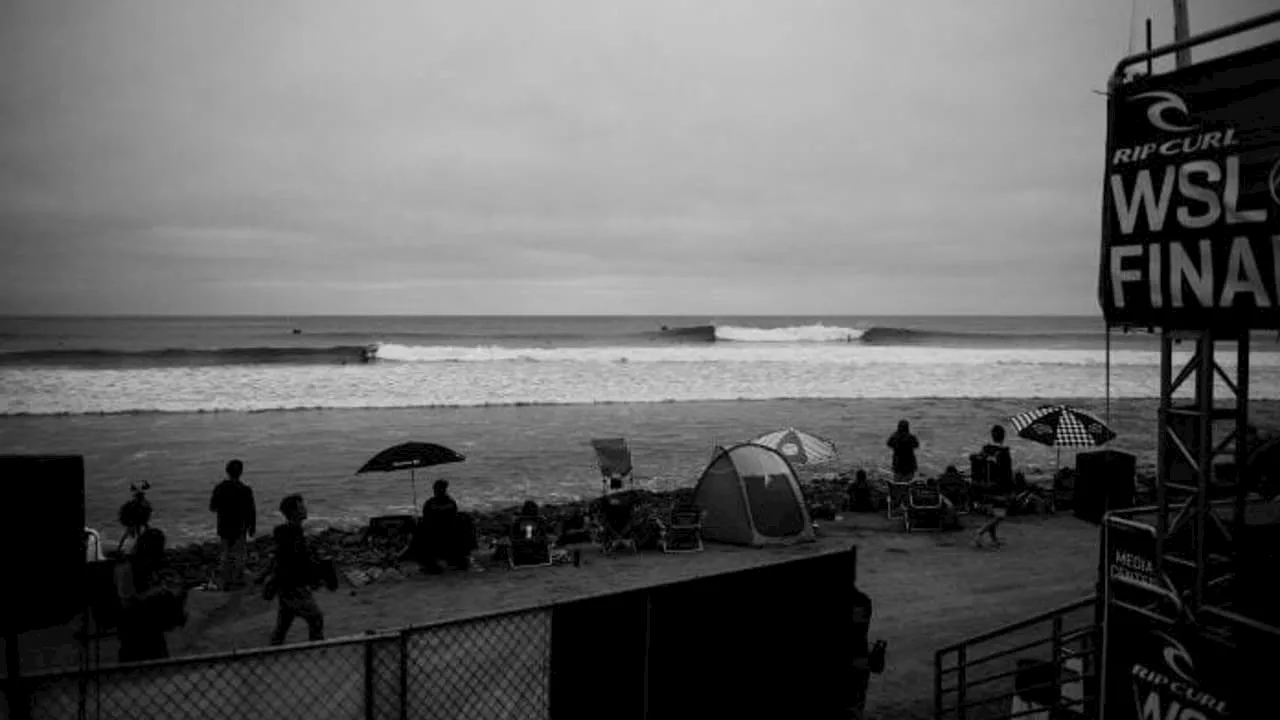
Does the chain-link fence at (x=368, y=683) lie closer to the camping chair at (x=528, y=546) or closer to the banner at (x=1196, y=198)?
the banner at (x=1196, y=198)

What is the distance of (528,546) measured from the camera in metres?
12.4

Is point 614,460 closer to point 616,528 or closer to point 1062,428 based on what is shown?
point 616,528

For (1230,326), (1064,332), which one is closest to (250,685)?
(1230,326)

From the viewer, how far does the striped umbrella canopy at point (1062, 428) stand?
588 inches

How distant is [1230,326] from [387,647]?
5468 millimetres

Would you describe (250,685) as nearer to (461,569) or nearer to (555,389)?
(461,569)

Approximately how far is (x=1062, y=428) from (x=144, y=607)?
15.3m

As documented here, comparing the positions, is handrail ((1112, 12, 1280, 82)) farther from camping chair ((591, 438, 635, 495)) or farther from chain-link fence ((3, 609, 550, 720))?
camping chair ((591, 438, 635, 495))

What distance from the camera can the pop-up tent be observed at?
533 inches

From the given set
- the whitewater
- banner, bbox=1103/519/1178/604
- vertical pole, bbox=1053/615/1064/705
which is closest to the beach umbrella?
vertical pole, bbox=1053/615/1064/705

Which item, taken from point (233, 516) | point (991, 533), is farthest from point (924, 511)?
point (233, 516)

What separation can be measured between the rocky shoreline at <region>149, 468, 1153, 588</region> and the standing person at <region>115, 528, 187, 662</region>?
1925 millimetres

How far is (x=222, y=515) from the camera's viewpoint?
38.1ft

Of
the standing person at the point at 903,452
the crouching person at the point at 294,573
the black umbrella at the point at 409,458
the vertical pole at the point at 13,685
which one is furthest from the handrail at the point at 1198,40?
the standing person at the point at 903,452
